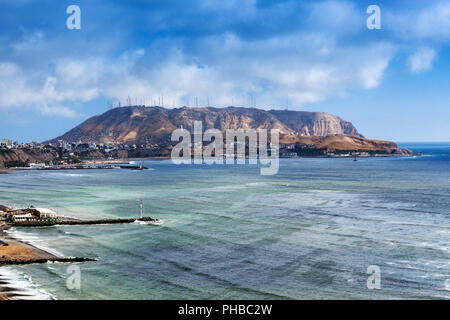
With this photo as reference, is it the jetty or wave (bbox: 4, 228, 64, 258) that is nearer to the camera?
wave (bbox: 4, 228, 64, 258)

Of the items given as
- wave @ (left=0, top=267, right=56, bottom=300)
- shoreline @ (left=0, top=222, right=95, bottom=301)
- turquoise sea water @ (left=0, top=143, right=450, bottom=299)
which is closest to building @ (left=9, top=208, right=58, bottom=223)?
turquoise sea water @ (left=0, top=143, right=450, bottom=299)

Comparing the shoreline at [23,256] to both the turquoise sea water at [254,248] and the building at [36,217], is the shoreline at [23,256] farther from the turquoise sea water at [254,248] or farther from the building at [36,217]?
the building at [36,217]

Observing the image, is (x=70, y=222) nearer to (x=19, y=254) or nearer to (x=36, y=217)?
(x=36, y=217)

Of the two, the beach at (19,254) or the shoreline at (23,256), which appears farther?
the beach at (19,254)

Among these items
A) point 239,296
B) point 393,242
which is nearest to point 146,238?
point 239,296

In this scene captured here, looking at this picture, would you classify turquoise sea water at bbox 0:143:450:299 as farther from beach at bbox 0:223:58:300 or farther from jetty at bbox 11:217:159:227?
jetty at bbox 11:217:159:227

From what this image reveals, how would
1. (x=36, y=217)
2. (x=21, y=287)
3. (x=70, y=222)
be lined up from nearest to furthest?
(x=21, y=287), (x=70, y=222), (x=36, y=217)

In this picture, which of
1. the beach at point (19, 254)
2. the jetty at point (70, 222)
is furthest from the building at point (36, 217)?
the beach at point (19, 254)

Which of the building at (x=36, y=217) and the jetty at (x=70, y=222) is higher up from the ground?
the building at (x=36, y=217)

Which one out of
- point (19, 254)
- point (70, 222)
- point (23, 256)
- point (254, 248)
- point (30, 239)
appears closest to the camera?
point (23, 256)

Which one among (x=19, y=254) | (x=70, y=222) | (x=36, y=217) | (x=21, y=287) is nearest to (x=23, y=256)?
(x=19, y=254)
